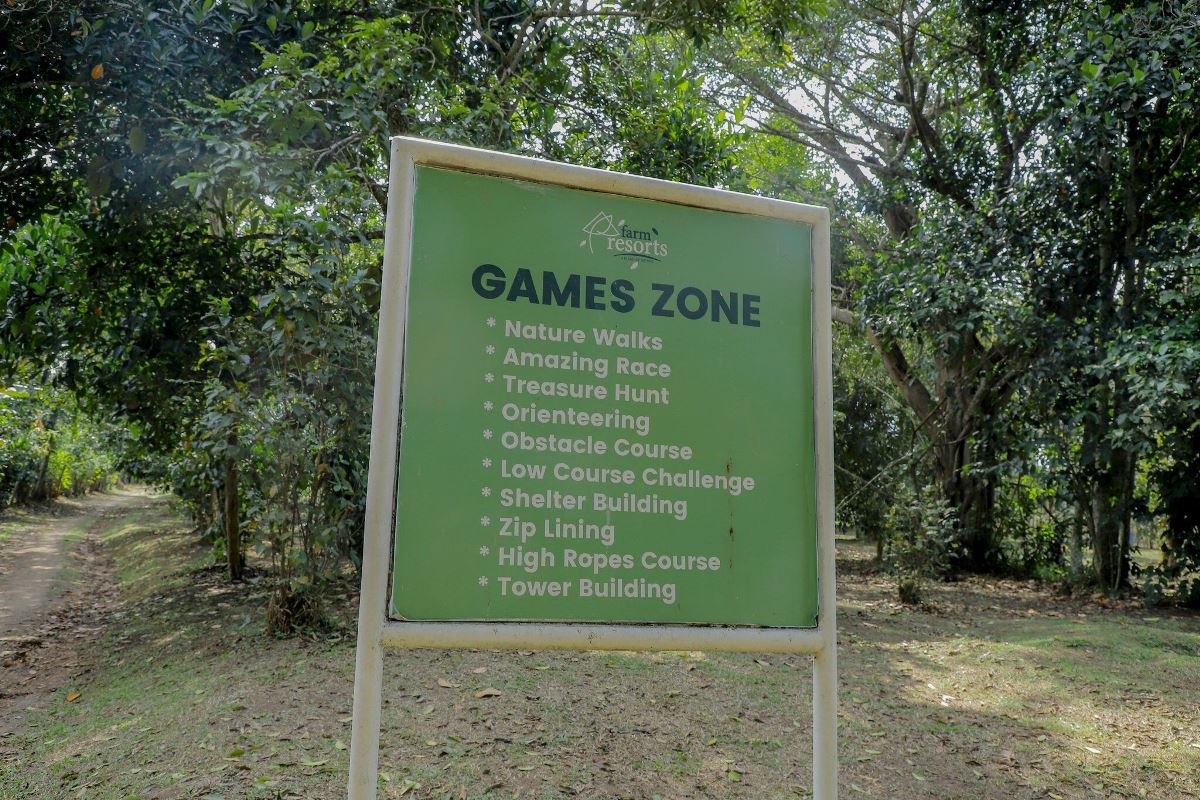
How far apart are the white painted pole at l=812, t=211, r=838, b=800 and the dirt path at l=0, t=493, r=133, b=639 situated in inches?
363

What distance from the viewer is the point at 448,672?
5.31 m

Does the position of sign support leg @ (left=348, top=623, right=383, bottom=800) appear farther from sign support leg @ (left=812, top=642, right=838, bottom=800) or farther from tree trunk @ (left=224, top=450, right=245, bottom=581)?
tree trunk @ (left=224, top=450, right=245, bottom=581)

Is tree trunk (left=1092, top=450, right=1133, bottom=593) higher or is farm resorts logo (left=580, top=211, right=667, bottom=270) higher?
farm resorts logo (left=580, top=211, right=667, bottom=270)

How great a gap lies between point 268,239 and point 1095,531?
32.6 feet

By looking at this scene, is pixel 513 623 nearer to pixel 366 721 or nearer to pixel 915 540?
pixel 366 721

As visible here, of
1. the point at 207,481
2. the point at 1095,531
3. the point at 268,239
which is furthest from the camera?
the point at 207,481

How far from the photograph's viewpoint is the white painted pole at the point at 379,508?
2.01 metres

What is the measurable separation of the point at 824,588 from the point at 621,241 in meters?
1.14

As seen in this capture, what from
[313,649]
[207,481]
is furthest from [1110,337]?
[207,481]

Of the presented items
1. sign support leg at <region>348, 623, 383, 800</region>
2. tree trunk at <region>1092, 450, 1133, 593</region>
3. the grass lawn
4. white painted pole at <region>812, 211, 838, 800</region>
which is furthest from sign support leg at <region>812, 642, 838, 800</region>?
tree trunk at <region>1092, 450, 1133, 593</region>

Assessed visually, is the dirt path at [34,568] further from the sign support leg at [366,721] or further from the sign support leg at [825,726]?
the sign support leg at [825,726]

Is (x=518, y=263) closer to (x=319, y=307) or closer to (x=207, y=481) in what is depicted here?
(x=319, y=307)

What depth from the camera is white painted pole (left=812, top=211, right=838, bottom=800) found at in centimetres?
237

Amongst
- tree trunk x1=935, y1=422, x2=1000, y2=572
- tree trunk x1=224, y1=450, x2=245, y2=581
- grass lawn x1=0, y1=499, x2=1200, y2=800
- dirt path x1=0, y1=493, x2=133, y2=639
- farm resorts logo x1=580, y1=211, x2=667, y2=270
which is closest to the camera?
farm resorts logo x1=580, y1=211, x2=667, y2=270
